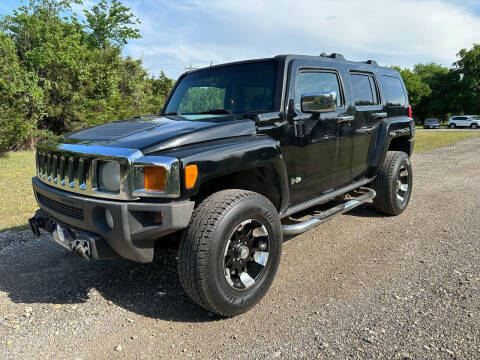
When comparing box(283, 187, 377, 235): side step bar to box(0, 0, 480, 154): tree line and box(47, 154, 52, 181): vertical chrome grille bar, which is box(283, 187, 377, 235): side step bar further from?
box(0, 0, 480, 154): tree line

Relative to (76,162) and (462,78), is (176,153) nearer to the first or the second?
(76,162)

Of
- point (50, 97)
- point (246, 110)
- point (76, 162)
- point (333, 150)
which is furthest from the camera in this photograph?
point (50, 97)

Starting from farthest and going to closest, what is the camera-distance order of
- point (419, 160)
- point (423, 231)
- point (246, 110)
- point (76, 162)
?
point (419, 160), point (423, 231), point (246, 110), point (76, 162)

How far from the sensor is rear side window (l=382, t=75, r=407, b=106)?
5.05 meters

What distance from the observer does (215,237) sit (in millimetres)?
2492

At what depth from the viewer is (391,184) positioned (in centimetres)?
488

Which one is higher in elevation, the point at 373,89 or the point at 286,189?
the point at 373,89

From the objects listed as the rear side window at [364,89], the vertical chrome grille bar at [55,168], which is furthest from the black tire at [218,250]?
the rear side window at [364,89]

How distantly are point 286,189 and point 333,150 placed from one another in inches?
36.9

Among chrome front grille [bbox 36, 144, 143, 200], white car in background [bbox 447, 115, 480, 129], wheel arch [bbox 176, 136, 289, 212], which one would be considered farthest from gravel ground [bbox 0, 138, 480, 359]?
white car in background [bbox 447, 115, 480, 129]

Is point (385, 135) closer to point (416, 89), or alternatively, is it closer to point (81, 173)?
point (81, 173)

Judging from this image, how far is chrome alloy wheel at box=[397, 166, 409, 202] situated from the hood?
126 inches

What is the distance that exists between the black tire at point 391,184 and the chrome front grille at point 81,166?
143 inches

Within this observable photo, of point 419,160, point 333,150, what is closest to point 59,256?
point 333,150
